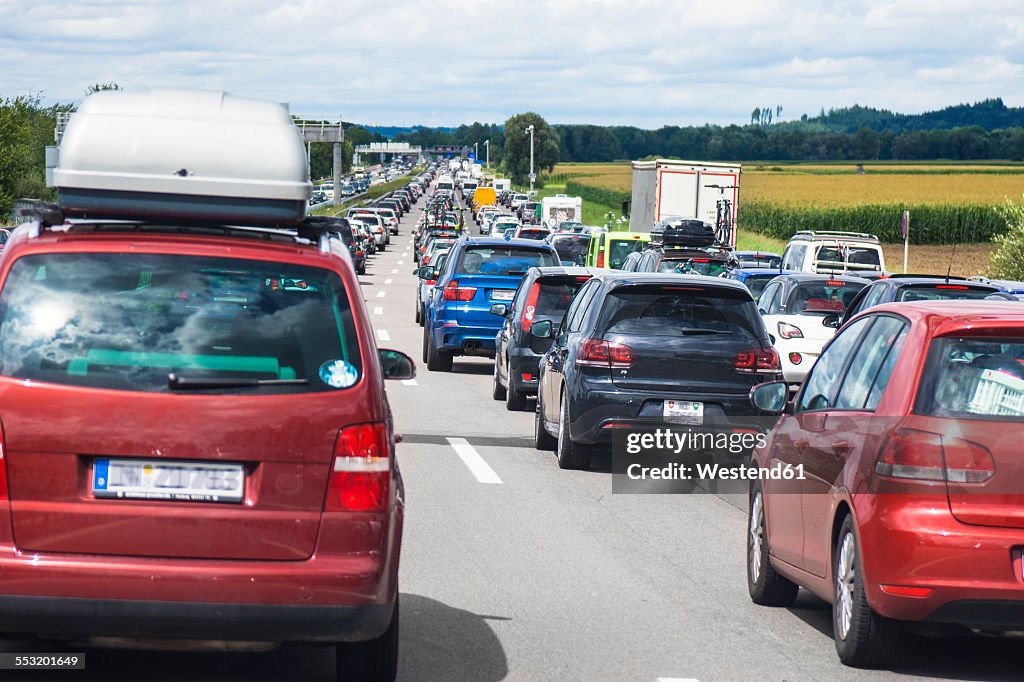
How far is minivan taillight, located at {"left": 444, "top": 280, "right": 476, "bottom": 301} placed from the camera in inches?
906

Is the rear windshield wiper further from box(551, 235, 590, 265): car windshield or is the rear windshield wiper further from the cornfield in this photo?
the cornfield

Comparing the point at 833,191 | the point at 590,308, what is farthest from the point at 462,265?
the point at 833,191

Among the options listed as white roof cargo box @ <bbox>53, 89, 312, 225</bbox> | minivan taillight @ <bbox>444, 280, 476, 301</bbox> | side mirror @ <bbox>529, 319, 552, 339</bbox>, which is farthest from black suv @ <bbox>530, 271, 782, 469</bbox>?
minivan taillight @ <bbox>444, 280, 476, 301</bbox>

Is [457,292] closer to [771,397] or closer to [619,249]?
[619,249]

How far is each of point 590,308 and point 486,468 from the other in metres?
1.63

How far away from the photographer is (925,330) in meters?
6.69

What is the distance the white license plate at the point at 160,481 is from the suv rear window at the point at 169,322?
0.26 meters

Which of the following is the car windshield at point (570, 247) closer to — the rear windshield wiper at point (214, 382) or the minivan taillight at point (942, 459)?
the minivan taillight at point (942, 459)

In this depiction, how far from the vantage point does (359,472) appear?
5.67m

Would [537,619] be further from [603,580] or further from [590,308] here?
[590,308]

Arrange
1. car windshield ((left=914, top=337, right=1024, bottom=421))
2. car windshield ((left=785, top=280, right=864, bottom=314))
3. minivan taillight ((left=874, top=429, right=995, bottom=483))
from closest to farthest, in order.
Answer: minivan taillight ((left=874, top=429, right=995, bottom=483)), car windshield ((left=914, top=337, right=1024, bottom=421)), car windshield ((left=785, top=280, right=864, bottom=314))

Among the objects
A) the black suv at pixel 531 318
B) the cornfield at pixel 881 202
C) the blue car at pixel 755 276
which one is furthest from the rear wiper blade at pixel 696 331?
the cornfield at pixel 881 202

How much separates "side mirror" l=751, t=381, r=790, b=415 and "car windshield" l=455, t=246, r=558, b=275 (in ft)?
50.9

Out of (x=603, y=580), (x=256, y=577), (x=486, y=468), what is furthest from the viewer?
(x=486, y=468)
